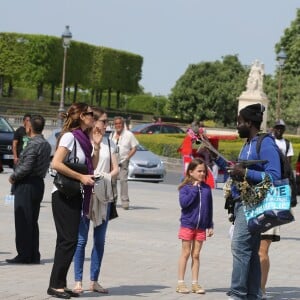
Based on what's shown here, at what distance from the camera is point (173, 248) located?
14758 mm

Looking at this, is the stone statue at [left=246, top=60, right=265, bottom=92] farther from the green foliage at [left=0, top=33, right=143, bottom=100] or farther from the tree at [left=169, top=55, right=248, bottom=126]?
the green foliage at [left=0, top=33, right=143, bottom=100]

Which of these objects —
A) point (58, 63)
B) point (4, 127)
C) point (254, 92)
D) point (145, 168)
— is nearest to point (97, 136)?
point (145, 168)

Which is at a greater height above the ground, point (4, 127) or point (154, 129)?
point (4, 127)

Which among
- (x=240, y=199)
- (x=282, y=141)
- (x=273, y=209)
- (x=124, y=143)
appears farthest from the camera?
(x=124, y=143)

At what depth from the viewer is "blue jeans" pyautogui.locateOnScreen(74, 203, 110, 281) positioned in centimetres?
1037

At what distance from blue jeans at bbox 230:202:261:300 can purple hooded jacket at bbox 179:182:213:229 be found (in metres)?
1.31

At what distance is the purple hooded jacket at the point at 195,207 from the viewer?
11023 mm

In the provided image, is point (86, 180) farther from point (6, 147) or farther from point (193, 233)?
point (6, 147)

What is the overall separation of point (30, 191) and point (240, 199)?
146 inches

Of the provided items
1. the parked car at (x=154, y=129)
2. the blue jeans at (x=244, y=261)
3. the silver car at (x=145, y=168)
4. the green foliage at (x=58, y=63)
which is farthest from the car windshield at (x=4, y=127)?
the green foliage at (x=58, y=63)

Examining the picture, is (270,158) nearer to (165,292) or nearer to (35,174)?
(165,292)

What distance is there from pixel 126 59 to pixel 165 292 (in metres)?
100

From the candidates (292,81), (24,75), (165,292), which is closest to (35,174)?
(165,292)

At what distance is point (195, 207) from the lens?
11.0 metres
